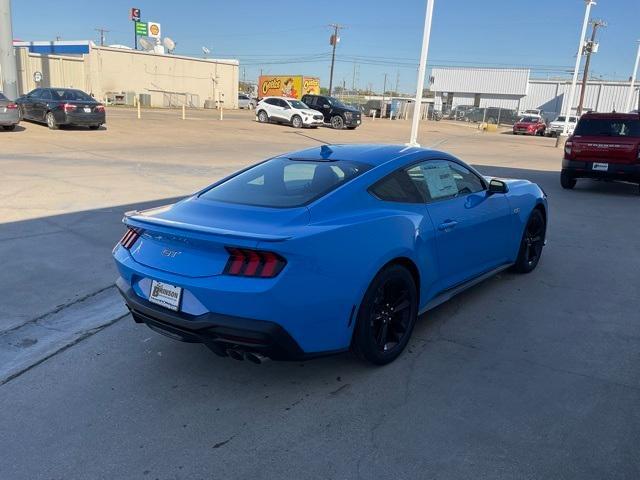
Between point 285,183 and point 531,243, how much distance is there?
323 centimetres

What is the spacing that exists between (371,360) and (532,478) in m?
1.28

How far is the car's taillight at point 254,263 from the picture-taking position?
312 cm

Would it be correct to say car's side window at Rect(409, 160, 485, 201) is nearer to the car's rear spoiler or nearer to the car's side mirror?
the car's side mirror

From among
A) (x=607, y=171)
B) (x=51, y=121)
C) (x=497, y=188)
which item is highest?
(x=497, y=188)

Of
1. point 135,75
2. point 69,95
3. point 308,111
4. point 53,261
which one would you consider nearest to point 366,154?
point 53,261

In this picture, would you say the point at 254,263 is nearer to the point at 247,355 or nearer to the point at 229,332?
the point at 229,332

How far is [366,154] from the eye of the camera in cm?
438

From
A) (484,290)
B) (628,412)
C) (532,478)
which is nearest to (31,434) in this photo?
(532,478)

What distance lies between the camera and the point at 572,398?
3.54 metres

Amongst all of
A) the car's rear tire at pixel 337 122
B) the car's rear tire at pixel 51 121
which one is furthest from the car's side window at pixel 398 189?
the car's rear tire at pixel 337 122

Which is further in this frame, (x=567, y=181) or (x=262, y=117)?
(x=262, y=117)

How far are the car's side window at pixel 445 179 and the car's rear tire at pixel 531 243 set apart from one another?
45.5 inches

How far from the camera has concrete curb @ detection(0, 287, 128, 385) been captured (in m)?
3.96

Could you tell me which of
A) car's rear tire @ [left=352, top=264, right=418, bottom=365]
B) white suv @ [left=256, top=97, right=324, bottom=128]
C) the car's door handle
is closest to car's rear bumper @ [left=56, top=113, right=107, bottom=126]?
white suv @ [left=256, top=97, right=324, bottom=128]
